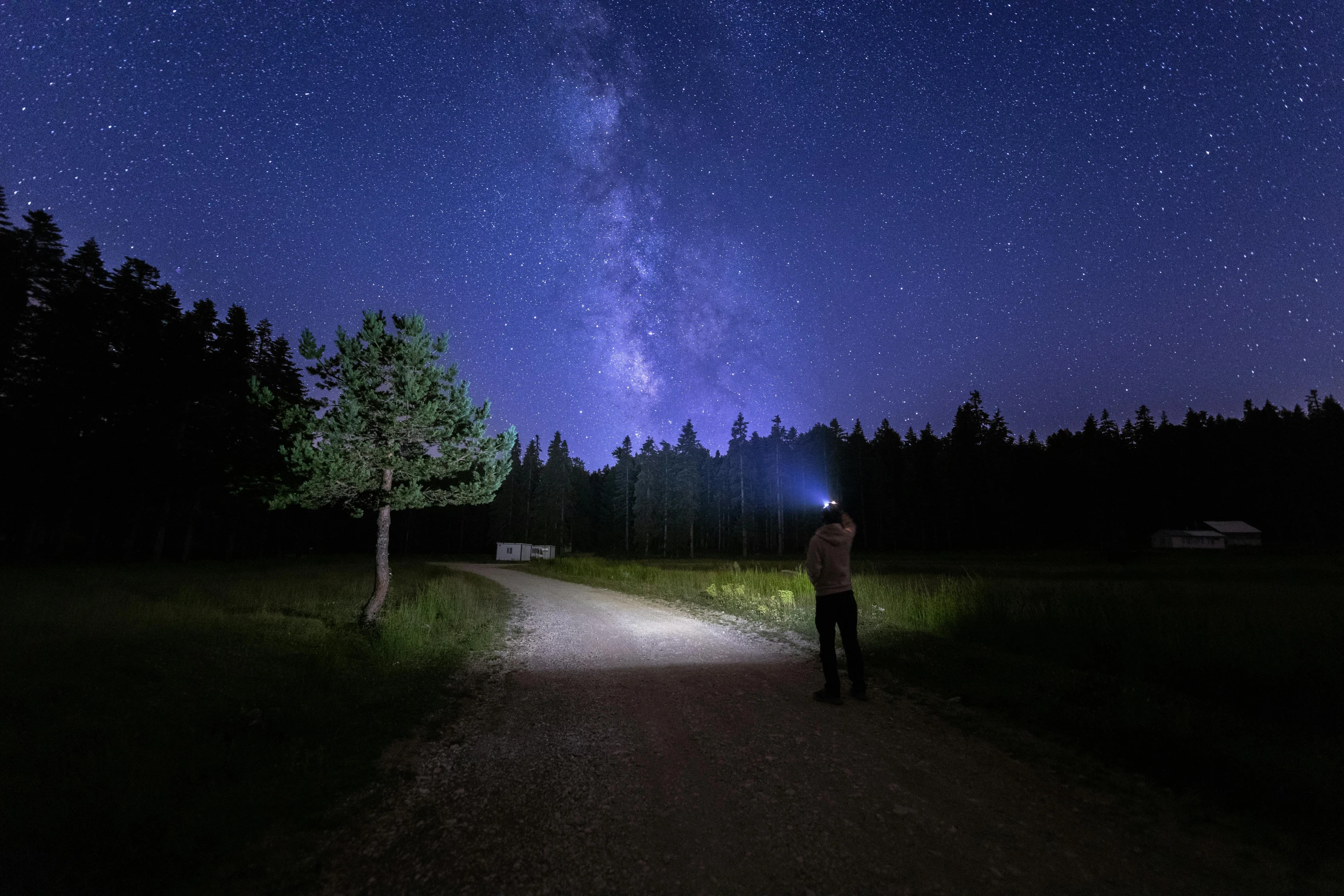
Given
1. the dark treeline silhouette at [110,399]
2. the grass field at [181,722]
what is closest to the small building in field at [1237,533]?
the grass field at [181,722]

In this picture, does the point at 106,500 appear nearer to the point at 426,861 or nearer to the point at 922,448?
the point at 426,861

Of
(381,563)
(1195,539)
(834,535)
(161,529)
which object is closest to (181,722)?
(381,563)

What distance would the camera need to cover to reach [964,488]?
73.1m

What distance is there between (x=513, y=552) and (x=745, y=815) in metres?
58.6

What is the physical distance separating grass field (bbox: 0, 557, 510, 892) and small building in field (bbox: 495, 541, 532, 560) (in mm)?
46015

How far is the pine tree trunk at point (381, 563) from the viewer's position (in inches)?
478

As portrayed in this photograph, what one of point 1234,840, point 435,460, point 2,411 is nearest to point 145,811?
point 1234,840

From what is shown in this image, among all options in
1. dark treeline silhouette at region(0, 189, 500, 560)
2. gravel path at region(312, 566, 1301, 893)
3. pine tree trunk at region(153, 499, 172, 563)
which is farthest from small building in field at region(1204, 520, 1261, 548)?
pine tree trunk at region(153, 499, 172, 563)

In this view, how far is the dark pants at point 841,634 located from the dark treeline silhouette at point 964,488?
203 ft

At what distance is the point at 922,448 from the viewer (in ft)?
266

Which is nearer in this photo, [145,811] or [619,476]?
[145,811]

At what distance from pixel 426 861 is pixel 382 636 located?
318 inches

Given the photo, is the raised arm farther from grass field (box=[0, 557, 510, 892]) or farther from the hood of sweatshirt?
grass field (box=[0, 557, 510, 892])

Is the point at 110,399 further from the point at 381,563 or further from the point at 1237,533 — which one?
the point at 1237,533
